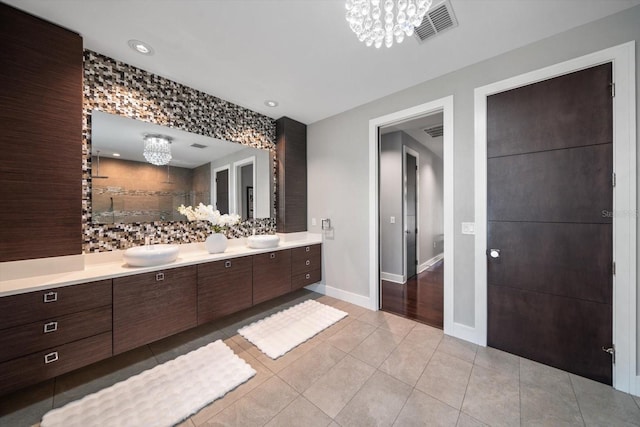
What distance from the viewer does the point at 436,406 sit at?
5.05ft

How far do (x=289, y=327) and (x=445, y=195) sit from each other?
220cm

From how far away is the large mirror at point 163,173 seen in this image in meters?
2.10

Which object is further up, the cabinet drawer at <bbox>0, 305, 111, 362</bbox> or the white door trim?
the white door trim

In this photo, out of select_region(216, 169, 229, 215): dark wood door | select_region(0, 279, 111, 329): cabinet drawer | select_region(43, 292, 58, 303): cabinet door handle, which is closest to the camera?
select_region(0, 279, 111, 329): cabinet drawer

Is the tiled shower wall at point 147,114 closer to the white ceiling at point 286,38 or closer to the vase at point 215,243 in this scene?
the white ceiling at point 286,38

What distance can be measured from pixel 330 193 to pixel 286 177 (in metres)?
0.71

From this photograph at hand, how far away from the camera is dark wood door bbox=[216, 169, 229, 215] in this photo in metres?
2.89

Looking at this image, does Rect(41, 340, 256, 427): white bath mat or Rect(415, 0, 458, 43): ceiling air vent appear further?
Rect(415, 0, 458, 43): ceiling air vent

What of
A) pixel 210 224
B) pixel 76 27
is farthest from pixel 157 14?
pixel 210 224

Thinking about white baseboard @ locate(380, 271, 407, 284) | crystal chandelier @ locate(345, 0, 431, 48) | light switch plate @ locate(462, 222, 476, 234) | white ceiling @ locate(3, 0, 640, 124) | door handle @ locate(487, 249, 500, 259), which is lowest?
white baseboard @ locate(380, 271, 407, 284)

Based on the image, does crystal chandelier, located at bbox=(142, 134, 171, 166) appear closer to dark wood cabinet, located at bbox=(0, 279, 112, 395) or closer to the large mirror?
the large mirror

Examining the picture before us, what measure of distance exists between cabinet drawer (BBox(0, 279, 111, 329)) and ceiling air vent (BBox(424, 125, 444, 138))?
4776mm

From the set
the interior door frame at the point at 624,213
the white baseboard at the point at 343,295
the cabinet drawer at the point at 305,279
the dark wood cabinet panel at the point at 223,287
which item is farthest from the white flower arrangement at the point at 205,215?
the interior door frame at the point at 624,213

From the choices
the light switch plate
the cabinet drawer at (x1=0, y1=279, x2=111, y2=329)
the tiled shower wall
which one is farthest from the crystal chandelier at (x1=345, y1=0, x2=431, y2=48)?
Answer: the cabinet drawer at (x1=0, y1=279, x2=111, y2=329)
